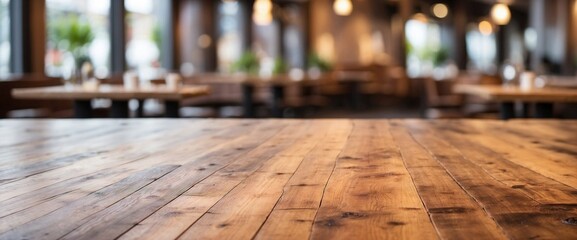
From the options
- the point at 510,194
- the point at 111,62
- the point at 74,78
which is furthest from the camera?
the point at 111,62

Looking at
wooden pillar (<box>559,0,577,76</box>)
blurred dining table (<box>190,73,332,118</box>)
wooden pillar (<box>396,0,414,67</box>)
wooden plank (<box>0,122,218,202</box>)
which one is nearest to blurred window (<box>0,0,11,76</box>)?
blurred dining table (<box>190,73,332,118</box>)

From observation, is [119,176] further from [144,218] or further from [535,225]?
[535,225]

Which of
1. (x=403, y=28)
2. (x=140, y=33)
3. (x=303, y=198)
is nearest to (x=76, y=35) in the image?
(x=140, y=33)

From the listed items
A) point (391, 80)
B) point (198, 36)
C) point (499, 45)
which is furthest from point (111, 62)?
point (499, 45)

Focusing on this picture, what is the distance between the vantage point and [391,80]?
1634cm

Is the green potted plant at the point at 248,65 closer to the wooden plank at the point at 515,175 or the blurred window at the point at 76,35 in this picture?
the blurred window at the point at 76,35

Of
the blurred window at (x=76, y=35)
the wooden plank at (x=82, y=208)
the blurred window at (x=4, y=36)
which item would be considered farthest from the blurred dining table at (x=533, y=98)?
the blurred window at (x=4, y=36)

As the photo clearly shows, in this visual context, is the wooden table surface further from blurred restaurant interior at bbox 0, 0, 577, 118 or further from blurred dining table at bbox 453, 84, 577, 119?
blurred restaurant interior at bbox 0, 0, 577, 118

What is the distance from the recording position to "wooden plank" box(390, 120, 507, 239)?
1.23 m

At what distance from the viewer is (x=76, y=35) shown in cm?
951

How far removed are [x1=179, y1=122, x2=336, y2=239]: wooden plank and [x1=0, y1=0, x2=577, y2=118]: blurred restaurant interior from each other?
3950mm

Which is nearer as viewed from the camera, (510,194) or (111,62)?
(510,194)

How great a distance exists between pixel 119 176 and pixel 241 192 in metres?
0.41

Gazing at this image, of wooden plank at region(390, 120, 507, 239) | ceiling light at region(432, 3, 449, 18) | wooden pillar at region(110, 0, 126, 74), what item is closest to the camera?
wooden plank at region(390, 120, 507, 239)
